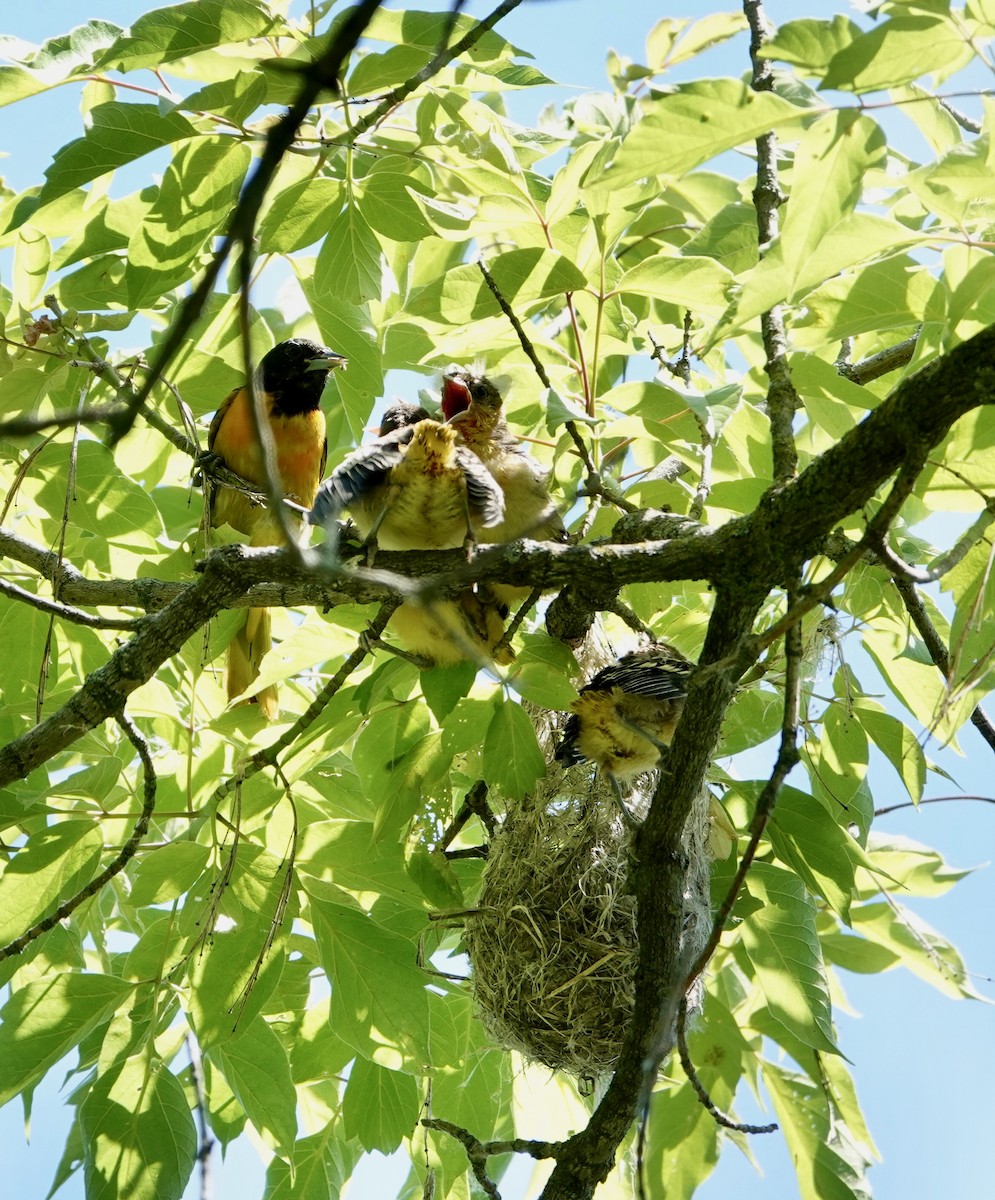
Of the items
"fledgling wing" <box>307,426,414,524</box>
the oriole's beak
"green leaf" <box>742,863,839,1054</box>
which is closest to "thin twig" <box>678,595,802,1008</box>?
"green leaf" <box>742,863,839,1054</box>

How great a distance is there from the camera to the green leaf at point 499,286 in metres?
2.23

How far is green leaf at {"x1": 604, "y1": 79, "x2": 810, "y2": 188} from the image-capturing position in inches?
55.2

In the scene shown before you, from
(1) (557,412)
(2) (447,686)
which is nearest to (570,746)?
(2) (447,686)

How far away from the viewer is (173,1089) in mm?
2404

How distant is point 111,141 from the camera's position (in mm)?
2135

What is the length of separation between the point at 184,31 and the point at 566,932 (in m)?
2.03

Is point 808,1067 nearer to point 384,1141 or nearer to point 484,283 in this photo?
point 384,1141

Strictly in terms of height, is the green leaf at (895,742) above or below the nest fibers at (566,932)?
above

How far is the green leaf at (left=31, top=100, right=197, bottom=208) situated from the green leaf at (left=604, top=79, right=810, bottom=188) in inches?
41.3

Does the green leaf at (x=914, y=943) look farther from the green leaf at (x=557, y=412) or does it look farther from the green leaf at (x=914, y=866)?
the green leaf at (x=557, y=412)

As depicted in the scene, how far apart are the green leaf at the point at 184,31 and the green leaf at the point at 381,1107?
210 cm

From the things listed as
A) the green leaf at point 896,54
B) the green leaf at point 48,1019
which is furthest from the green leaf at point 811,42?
the green leaf at point 48,1019

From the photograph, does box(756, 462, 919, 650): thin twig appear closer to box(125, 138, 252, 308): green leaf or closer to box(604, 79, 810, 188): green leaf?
box(604, 79, 810, 188): green leaf

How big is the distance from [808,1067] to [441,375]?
2.02m
